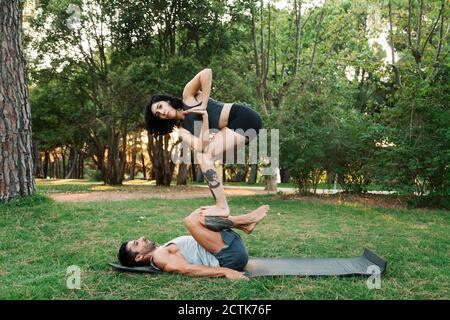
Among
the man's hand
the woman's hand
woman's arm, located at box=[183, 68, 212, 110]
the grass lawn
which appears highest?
woman's arm, located at box=[183, 68, 212, 110]

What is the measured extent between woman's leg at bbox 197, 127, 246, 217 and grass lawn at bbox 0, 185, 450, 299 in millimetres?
616

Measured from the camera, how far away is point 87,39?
16.5 meters

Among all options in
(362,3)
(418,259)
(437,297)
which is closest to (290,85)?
(362,3)

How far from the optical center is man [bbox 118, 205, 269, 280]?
142 inches

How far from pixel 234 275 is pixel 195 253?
44 centimetres

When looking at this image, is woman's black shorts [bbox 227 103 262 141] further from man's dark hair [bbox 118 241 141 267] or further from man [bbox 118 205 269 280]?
man's dark hair [bbox 118 241 141 267]

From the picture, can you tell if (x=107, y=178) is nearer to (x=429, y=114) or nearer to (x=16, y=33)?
(x=16, y=33)

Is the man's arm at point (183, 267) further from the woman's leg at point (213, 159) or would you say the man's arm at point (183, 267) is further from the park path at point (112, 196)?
the park path at point (112, 196)

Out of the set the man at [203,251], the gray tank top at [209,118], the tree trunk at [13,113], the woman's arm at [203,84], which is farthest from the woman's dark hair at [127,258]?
the tree trunk at [13,113]

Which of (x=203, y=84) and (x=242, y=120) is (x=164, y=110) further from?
(x=242, y=120)

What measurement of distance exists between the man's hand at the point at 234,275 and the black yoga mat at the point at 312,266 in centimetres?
9

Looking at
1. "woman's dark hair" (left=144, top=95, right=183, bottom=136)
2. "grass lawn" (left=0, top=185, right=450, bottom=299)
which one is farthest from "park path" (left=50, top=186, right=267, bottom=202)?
"woman's dark hair" (left=144, top=95, right=183, bottom=136)

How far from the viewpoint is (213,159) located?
12.5 ft

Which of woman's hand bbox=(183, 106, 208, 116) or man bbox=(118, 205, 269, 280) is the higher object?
woman's hand bbox=(183, 106, 208, 116)
